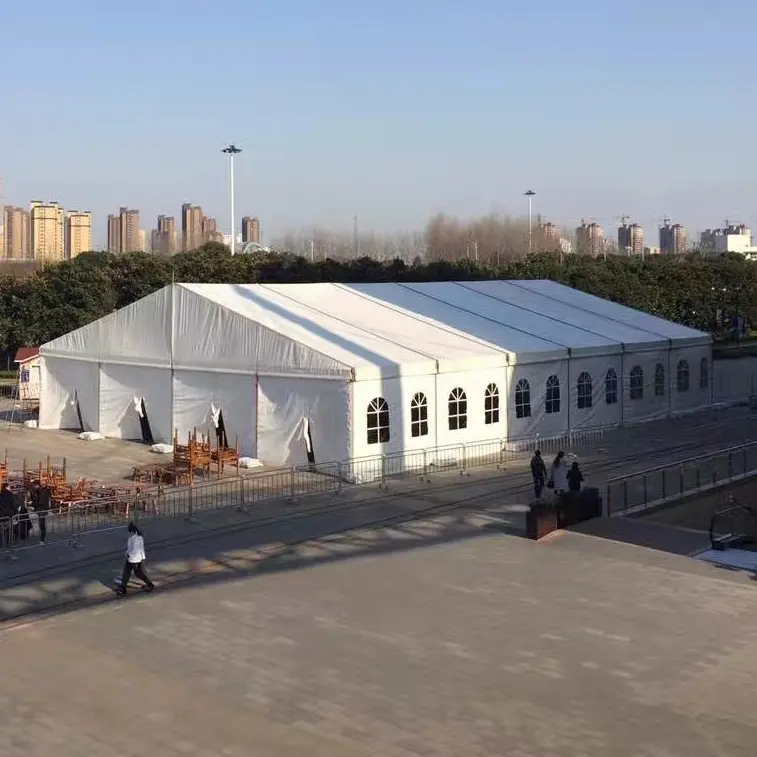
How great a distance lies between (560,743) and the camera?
1002 centimetres

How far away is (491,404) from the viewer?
1128 inches

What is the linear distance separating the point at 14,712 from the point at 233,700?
2265 mm

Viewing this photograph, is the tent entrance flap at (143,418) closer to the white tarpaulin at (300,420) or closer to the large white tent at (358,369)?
the large white tent at (358,369)

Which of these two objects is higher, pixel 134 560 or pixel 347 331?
pixel 347 331

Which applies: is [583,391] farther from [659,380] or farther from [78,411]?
[78,411]

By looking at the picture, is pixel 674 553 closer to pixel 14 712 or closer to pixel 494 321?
pixel 14 712

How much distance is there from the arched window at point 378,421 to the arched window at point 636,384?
1116 cm

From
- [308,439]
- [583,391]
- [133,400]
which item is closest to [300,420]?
[308,439]

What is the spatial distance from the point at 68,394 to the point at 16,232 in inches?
6073

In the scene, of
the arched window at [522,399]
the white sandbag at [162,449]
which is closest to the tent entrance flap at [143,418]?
the white sandbag at [162,449]

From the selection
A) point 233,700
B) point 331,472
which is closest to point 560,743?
point 233,700

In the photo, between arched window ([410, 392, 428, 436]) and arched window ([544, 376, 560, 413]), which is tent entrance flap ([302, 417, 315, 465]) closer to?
arched window ([410, 392, 428, 436])

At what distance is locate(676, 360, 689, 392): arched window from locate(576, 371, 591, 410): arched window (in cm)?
544

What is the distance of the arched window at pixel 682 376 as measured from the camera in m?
35.9
